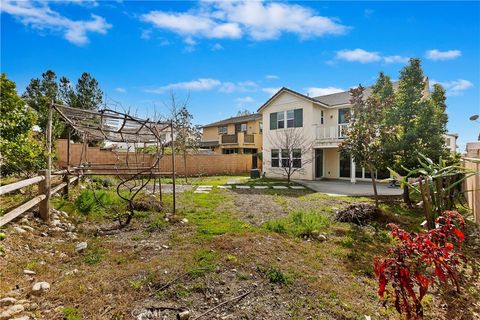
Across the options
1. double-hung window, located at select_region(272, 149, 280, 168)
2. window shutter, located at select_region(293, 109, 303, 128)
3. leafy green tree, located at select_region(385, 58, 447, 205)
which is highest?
window shutter, located at select_region(293, 109, 303, 128)

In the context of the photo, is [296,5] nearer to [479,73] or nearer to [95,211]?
[479,73]

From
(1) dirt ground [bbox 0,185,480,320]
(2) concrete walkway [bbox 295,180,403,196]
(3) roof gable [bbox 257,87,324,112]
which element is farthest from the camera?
(3) roof gable [bbox 257,87,324,112]

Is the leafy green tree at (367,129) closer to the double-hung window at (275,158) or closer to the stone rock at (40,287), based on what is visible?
the stone rock at (40,287)

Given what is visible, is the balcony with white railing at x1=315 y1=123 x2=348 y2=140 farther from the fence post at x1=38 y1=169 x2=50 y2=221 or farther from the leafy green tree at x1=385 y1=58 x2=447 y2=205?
the fence post at x1=38 y1=169 x2=50 y2=221

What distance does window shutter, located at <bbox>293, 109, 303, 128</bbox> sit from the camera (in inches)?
677

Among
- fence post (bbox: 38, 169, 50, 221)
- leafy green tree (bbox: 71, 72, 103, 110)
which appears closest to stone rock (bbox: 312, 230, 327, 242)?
fence post (bbox: 38, 169, 50, 221)

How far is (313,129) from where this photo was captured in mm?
16625

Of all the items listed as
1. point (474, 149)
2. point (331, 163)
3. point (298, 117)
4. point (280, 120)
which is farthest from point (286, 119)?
point (474, 149)

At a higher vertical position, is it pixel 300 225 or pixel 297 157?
pixel 297 157

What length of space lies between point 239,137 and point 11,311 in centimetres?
2353

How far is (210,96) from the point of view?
21.9 m

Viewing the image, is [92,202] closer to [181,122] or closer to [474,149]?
[474,149]

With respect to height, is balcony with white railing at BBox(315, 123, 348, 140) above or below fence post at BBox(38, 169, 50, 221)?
above

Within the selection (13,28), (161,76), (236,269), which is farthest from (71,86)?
(236,269)
